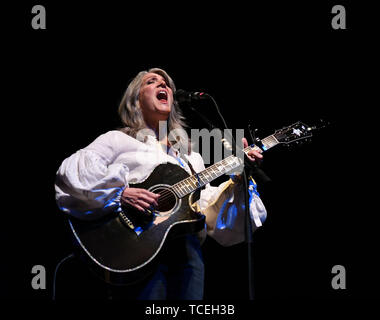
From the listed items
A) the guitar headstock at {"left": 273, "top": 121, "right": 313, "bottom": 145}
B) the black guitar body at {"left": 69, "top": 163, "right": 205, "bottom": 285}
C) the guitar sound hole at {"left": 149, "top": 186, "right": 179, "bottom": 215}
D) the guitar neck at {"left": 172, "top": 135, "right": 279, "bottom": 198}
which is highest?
the guitar headstock at {"left": 273, "top": 121, "right": 313, "bottom": 145}

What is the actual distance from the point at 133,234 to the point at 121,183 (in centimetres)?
27

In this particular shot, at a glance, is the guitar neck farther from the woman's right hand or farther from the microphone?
the microphone

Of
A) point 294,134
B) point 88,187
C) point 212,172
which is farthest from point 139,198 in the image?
point 294,134

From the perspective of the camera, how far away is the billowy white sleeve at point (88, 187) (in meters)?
1.73

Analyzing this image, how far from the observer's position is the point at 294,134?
2.34 meters

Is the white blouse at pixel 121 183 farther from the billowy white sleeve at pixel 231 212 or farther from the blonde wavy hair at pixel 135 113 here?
the blonde wavy hair at pixel 135 113

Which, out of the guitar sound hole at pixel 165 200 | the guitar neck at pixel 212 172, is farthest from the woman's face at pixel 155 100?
the guitar sound hole at pixel 165 200

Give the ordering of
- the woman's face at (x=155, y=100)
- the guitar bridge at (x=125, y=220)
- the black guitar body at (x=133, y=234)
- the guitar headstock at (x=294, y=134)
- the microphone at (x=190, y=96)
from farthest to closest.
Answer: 1. the woman's face at (x=155, y=100)
2. the guitar headstock at (x=294, y=134)
3. the microphone at (x=190, y=96)
4. the guitar bridge at (x=125, y=220)
5. the black guitar body at (x=133, y=234)

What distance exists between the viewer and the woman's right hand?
1.80 meters

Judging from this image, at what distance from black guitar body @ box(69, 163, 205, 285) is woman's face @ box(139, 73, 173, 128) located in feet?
2.07

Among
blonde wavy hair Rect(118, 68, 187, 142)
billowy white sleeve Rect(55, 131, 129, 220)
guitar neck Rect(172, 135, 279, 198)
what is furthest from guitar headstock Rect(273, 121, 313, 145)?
billowy white sleeve Rect(55, 131, 129, 220)

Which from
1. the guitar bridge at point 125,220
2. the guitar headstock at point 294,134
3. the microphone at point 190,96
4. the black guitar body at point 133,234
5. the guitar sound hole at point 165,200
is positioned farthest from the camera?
the guitar headstock at point 294,134

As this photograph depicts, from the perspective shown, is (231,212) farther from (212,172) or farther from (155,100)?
(155,100)

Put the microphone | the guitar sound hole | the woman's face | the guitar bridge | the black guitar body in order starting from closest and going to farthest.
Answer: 1. the black guitar body
2. the guitar bridge
3. the guitar sound hole
4. the microphone
5. the woman's face
